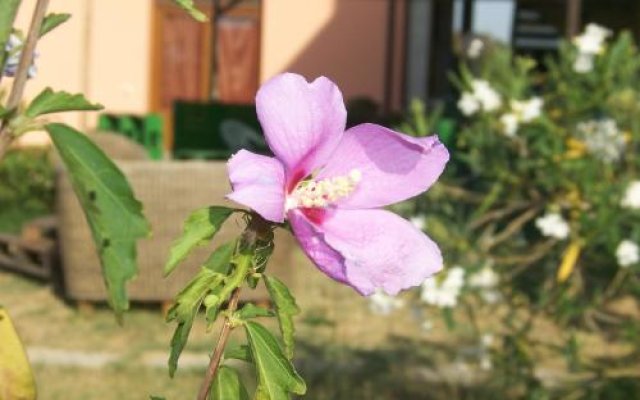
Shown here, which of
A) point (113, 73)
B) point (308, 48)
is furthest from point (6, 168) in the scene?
point (308, 48)

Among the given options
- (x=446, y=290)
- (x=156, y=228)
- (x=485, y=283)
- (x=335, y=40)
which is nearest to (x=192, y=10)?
(x=446, y=290)

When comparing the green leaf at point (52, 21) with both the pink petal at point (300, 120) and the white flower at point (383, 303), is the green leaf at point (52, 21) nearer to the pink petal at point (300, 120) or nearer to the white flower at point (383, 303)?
the pink petal at point (300, 120)

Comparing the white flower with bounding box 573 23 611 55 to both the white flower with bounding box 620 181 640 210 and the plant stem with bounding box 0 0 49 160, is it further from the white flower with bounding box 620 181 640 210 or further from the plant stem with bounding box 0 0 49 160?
the plant stem with bounding box 0 0 49 160

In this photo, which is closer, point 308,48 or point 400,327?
point 400,327

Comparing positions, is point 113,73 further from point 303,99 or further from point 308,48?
point 303,99

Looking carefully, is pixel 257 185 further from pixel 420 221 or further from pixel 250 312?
pixel 420 221

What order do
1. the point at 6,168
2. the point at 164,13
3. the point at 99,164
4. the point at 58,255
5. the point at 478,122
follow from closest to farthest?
the point at 99,164
the point at 478,122
the point at 58,255
the point at 6,168
the point at 164,13
